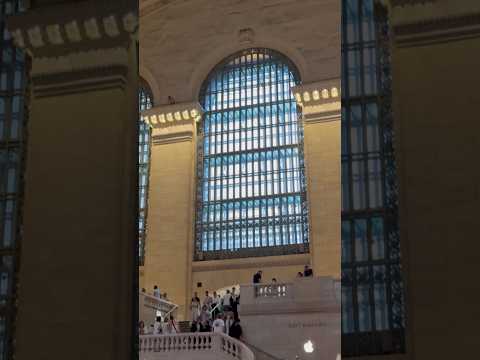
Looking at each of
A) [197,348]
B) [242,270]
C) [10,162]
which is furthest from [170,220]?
[10,162]

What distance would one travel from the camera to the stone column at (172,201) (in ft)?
73.9

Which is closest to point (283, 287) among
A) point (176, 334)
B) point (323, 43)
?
point (176, 334)

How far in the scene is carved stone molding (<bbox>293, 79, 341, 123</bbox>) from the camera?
22375 mm

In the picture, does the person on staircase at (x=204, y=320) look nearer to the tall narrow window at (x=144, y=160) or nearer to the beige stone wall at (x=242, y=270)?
the beige stone wall at (x=242, y=270)

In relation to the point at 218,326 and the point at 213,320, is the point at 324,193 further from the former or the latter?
the point at 218,326

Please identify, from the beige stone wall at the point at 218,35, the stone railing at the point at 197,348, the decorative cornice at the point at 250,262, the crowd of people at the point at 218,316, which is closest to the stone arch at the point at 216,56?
the beige stone wall at the point at 218,35

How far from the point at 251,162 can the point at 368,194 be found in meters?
16.7

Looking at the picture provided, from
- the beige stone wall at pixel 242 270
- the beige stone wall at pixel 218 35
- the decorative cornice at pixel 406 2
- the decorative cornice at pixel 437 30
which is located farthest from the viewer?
the beige stone wall at pixel 218 35

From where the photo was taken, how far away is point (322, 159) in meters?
22.3

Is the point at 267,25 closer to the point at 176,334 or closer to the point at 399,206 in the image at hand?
the point at 176,334

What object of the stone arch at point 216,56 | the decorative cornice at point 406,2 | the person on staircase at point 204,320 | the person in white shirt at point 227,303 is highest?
the stone arch at point 216,56

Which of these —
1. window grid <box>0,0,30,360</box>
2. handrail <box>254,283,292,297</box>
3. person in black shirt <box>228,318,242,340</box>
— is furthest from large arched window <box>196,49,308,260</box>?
window grid <box>0,0,30,360</box>

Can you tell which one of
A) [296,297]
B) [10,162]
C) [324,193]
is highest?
[324,193]

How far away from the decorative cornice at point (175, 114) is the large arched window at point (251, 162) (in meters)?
0.55
